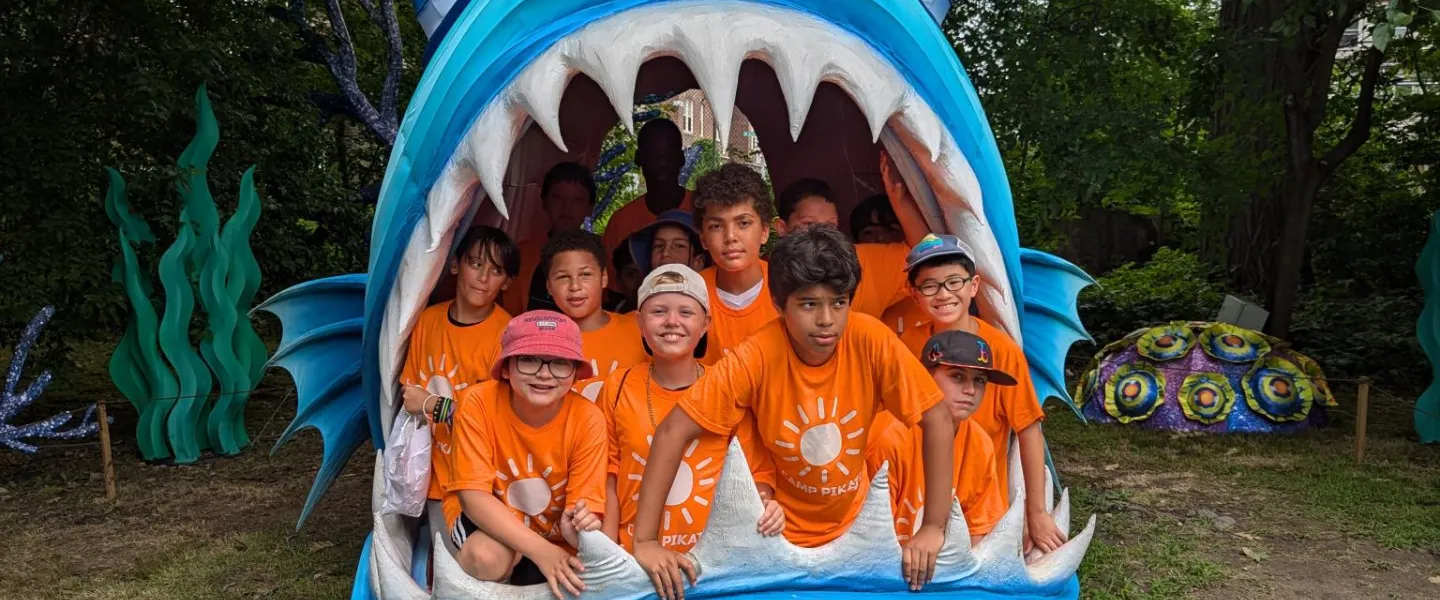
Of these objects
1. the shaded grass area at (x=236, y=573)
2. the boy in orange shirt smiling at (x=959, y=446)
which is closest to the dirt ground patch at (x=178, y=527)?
the shaded grass area at (x=236, y=573)

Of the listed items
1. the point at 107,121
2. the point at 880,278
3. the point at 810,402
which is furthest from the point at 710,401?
the point at 107,121

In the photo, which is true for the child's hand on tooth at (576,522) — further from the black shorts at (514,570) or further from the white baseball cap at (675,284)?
the white baseball cap at (675,284)

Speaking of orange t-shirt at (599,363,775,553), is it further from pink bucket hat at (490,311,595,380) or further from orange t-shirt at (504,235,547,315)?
orange t-shirt at (504,235,547,315)

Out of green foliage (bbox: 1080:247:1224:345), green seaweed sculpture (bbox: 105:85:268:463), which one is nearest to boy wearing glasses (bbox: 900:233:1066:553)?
green seaweed sculpture (bbox: 105:85:268:463)

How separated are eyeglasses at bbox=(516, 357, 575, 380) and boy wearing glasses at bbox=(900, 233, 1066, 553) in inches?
31.6

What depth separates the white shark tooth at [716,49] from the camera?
7.50ft

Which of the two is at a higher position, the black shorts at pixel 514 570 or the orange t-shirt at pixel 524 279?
the orange t-shirt at pixel 524 279

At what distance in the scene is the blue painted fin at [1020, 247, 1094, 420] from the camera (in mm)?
3346

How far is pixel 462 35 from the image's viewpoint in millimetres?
2672

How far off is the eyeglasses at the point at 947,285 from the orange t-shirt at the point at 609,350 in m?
0.72

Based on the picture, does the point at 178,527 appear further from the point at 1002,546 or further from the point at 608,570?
the point at 1002,546

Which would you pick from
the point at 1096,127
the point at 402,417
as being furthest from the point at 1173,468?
the point at 402,417

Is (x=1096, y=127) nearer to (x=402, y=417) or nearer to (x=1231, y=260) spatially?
(x=1231, y=260)

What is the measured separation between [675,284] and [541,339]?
313mm
